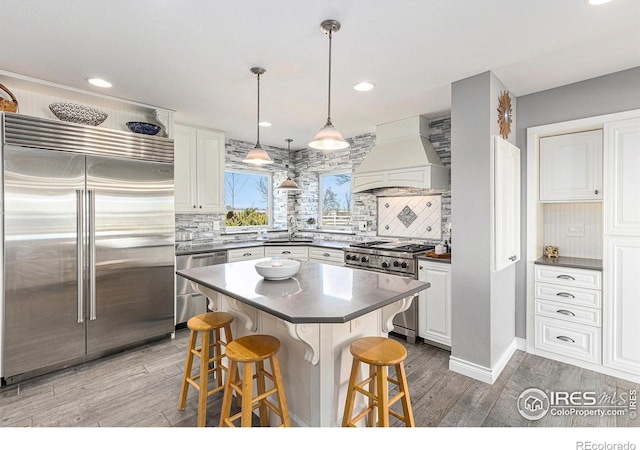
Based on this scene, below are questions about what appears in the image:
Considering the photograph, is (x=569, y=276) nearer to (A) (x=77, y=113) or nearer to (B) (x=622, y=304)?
(B) (x=622, y=304)

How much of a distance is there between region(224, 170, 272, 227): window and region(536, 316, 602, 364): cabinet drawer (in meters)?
4.13

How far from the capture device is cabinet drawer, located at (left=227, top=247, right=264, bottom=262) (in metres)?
4.28

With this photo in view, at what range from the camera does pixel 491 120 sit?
2.69m

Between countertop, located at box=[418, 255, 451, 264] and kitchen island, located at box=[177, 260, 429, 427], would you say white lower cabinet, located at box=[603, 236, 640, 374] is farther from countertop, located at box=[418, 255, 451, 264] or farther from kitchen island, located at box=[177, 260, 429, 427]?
kitchen island, located at box=[177, 260, 429, 427]

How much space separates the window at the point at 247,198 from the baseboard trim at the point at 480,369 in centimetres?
368

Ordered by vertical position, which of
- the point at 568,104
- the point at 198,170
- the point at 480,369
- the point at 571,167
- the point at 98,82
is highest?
the point at 98,82

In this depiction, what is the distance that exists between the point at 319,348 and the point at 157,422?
52.8 inches

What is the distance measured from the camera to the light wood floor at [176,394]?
7.28ft

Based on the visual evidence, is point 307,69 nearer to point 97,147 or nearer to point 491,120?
point 491,120

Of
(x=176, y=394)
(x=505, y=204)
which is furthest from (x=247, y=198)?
(x=505, y=204)

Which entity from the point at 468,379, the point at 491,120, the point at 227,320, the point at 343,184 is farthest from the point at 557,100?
the point at 227,320

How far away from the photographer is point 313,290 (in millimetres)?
1953

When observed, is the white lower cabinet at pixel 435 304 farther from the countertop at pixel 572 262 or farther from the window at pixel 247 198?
the window at pixel 247 198

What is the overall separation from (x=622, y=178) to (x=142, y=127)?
447 cm
